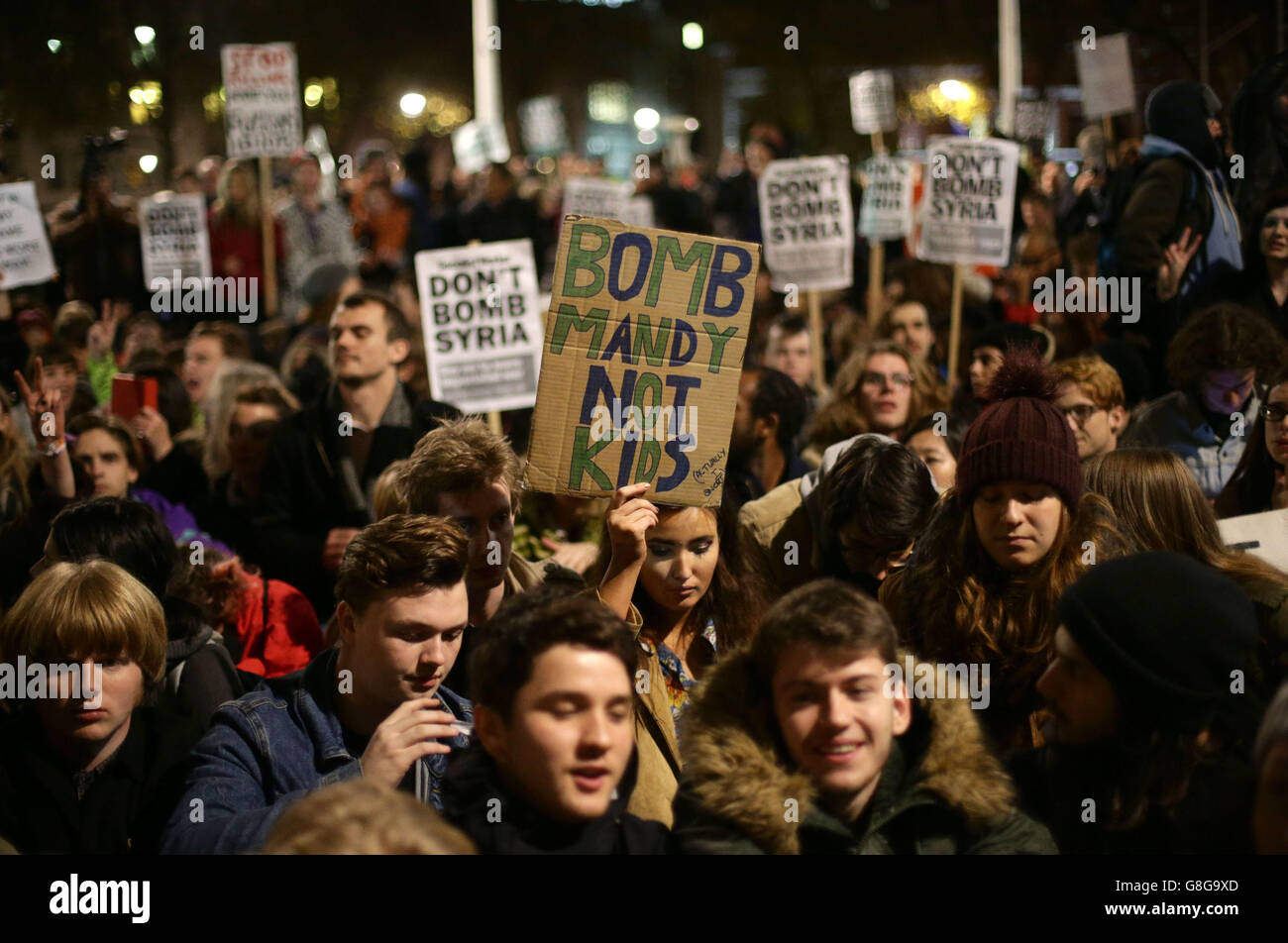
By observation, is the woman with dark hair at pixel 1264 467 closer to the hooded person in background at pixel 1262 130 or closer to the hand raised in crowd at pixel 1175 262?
the hand raised in crowd at pixel 1175 262

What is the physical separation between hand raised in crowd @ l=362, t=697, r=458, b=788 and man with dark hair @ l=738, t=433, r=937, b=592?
5.14 feet

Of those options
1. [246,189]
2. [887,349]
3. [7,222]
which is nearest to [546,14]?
[246,189]

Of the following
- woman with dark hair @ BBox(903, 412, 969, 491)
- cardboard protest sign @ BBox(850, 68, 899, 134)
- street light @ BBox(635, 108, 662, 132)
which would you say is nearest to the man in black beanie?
woman with dark hair @ BBox(903, 412, 969, 491)

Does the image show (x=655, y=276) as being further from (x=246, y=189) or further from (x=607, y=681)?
(x=246, y=189)

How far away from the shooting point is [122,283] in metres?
11.6

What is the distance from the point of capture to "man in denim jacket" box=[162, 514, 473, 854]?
10.4ft

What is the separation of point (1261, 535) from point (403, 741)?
2.78 metres

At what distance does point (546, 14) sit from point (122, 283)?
90.1 feet

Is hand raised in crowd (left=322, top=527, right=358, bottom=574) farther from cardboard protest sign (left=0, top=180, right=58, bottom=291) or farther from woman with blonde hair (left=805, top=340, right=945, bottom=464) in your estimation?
cardboard protest sign (left=0, top=180, right=58, bottom=291)

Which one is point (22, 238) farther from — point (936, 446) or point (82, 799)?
point (82, 799)

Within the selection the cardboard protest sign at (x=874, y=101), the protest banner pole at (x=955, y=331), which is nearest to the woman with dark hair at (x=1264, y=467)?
the protest banner pole at (x=955, y=331)

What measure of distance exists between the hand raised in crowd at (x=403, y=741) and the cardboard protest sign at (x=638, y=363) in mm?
A: 981

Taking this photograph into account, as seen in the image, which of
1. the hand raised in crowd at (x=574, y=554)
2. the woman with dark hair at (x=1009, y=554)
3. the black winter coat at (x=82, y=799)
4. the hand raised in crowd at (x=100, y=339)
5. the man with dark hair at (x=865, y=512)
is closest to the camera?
the black winter coat at (x=82, y=799)

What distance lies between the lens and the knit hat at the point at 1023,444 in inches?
149
